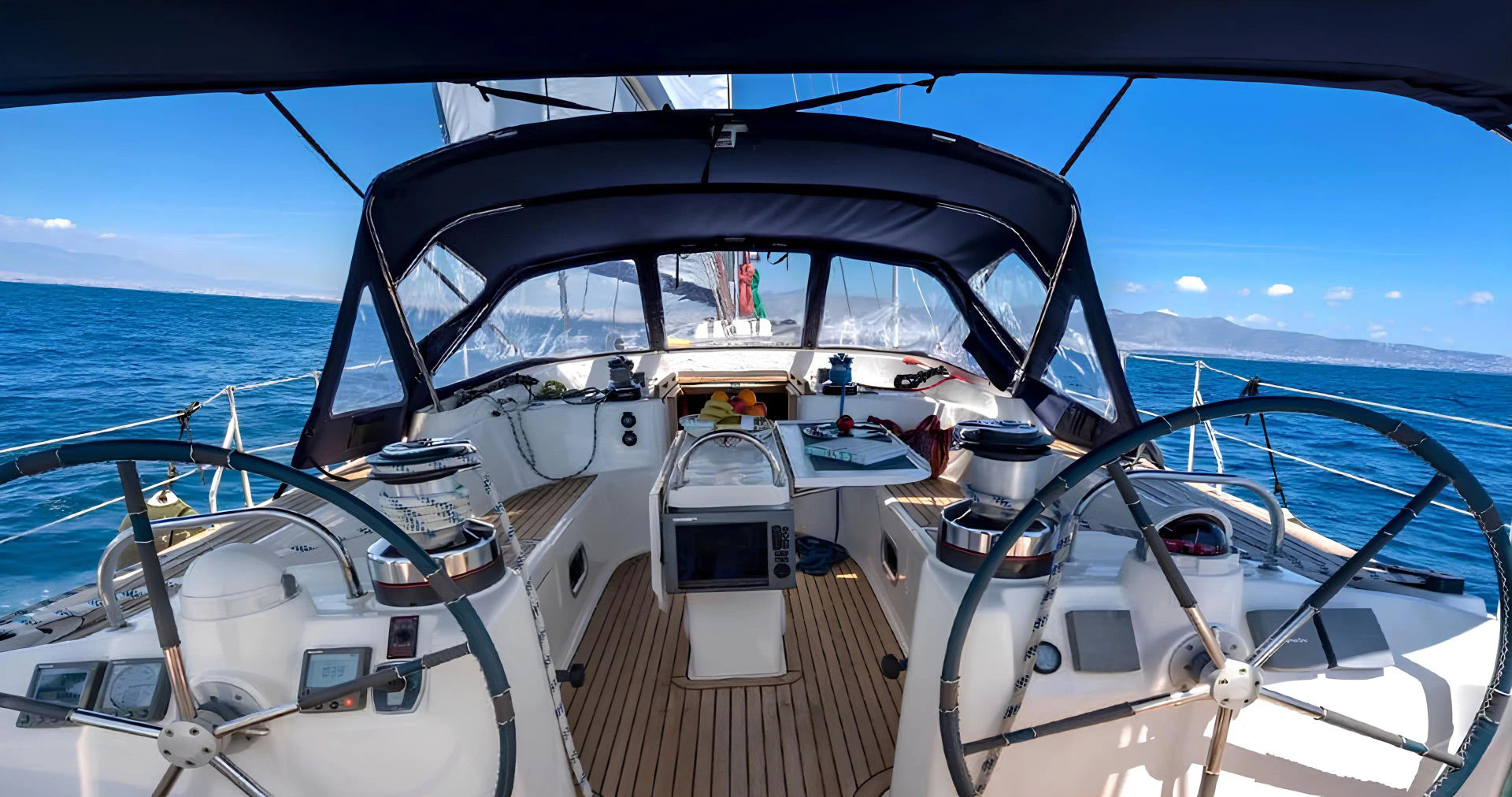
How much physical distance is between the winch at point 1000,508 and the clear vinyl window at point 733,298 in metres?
3.19

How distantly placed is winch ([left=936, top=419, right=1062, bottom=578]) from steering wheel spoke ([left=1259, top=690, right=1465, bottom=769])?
0.38 metres

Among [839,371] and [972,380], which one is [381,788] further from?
[972,380]

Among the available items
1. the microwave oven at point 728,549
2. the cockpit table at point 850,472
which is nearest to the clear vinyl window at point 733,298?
the cockpit table at point 850,472

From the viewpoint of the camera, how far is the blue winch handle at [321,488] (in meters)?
0.79

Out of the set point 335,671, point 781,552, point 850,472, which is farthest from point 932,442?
point 335,671

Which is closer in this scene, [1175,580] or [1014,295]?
[1175,580]

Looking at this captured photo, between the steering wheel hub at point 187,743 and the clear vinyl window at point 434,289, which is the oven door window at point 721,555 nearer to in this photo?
the steering wheel hub at point 187,743

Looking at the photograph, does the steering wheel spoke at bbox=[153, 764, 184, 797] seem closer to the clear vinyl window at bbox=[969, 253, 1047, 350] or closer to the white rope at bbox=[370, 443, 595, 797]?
the white rope at bbox=[370, 443, 595, 797]

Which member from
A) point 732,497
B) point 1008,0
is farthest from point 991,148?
point 732,497

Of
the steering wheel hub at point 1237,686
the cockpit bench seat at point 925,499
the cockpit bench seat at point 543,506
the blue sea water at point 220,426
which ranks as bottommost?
the blue sea water at point 220,426

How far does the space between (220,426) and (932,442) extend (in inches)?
617

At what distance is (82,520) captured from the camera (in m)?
8.76

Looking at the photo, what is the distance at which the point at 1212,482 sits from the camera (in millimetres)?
988

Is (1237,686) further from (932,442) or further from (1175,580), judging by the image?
(932,442)
